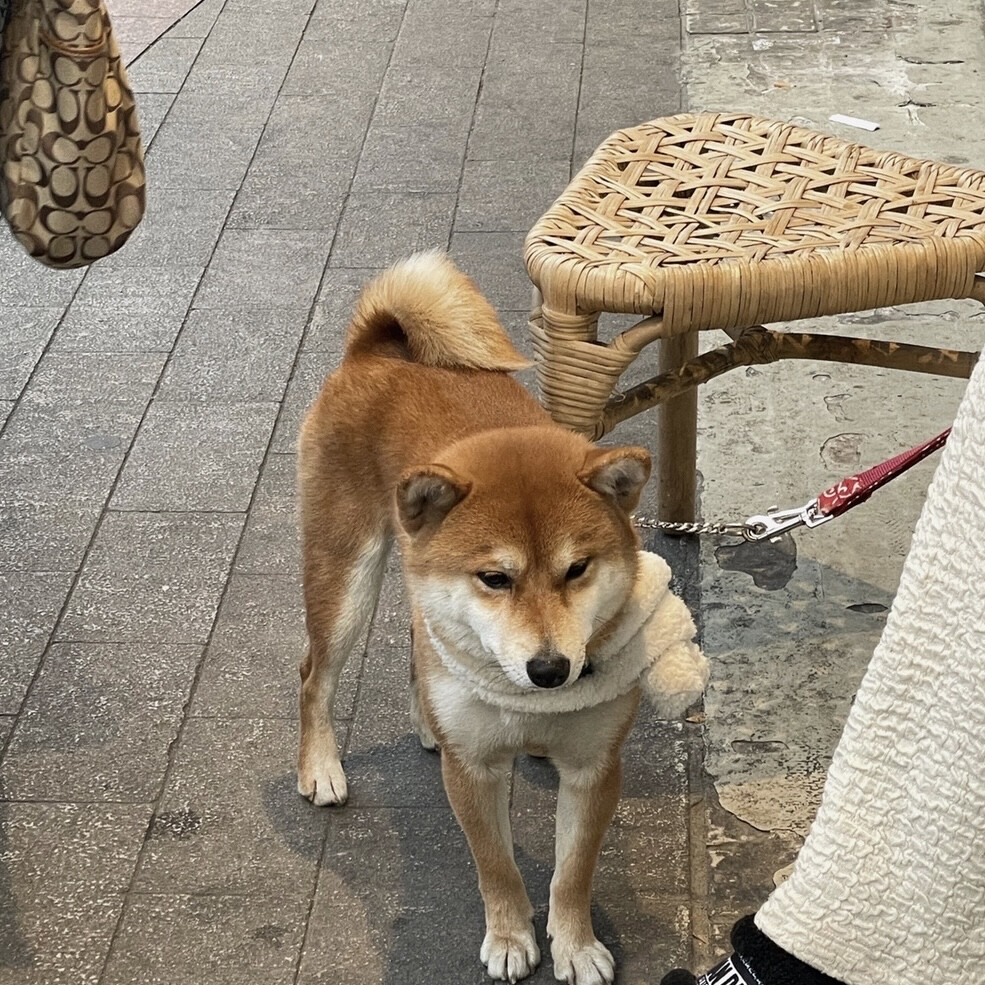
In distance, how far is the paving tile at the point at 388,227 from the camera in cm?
468

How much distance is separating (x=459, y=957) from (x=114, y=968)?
1.92ft

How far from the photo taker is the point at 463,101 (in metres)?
5.64

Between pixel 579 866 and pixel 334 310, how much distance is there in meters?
2.42

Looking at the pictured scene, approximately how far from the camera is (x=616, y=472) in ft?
7.07

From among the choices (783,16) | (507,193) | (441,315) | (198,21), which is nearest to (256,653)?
(441,315)

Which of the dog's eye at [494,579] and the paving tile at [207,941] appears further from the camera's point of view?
the paving tile at [207,941]

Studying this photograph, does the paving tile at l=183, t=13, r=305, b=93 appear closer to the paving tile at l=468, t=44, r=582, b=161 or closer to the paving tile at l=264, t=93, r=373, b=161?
the paving tile at l=264, t=93, r=373, b=161

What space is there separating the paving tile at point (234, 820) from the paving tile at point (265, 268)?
1.83 m

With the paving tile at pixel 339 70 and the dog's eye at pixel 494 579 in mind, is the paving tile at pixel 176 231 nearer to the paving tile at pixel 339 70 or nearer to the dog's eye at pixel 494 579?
the paving tile at pixel 339 70

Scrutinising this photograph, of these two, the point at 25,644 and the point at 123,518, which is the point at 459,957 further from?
the point at 123,518

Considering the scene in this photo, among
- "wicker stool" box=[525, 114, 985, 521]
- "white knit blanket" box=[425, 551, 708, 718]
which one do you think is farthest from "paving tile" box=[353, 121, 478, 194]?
"white knit blanket" box=[425, 551, 708, 718]

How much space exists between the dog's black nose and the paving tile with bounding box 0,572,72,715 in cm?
147

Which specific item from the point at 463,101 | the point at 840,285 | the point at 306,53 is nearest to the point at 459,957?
the point at 840,285

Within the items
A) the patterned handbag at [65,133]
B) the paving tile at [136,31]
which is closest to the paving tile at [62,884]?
the patterned handbag at [65,133]
